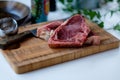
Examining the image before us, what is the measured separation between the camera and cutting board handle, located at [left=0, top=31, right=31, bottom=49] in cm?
76

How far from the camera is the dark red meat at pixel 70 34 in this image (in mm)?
756

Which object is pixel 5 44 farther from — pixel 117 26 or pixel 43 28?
pixel 117 26

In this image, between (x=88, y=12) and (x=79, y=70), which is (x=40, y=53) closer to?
(x=79, y=70)

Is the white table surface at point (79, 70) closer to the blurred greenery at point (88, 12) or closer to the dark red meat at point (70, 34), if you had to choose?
the dark red meat at point (70, 34)

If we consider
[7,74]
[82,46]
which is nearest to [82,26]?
[82,46]

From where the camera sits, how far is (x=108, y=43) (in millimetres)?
792

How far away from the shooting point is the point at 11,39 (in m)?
0.78

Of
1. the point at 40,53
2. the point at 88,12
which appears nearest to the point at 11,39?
the point at 40,53

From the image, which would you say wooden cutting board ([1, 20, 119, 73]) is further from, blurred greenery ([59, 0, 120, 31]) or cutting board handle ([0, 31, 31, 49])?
blurred greenery ([59, 0, 120, 31])

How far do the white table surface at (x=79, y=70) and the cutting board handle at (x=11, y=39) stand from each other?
37mm

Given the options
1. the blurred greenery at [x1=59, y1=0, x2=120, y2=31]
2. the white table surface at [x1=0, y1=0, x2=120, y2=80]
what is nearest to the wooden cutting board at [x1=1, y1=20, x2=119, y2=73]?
the white table surface at [x1=0, y1=0, x2=120, y2=80]

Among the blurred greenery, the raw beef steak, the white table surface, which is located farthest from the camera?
the blurred greenery

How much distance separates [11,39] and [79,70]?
0.76ft

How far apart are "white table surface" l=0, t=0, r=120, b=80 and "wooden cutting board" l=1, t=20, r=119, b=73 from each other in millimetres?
15
